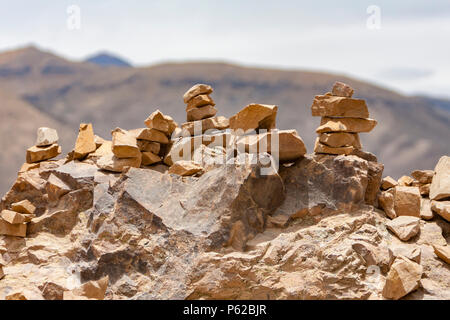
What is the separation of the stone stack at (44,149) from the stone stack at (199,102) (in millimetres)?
2287

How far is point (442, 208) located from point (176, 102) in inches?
1085

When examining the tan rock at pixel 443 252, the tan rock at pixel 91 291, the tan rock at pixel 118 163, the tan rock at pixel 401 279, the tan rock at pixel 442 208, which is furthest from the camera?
the tan rock at pixel 118 163

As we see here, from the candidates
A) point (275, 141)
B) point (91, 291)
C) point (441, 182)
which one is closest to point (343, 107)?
point (275, 141)

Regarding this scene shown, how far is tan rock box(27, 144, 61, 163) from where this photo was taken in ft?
24.6

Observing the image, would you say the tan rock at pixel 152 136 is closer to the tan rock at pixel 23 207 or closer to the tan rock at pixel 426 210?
the tan rock at pixel 23 207

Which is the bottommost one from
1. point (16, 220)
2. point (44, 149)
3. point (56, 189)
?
point (16, 220)

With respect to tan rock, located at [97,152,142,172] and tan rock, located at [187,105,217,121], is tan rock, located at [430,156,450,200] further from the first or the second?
tan rock, located at [97,152,142,172]

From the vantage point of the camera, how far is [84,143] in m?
7.44

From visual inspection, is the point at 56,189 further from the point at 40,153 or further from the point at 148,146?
the point at 148,146

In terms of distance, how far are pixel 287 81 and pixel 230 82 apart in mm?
4115

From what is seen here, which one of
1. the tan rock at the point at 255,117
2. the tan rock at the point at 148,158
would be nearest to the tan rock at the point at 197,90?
the tan rock at the point at 255,117

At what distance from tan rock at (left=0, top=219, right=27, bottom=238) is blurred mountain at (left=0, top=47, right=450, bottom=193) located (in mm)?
19683

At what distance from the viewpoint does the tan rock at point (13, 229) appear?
630 cm

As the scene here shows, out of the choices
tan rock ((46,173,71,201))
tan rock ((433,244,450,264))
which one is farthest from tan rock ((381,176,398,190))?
tan rock ((46,173,71,201))
